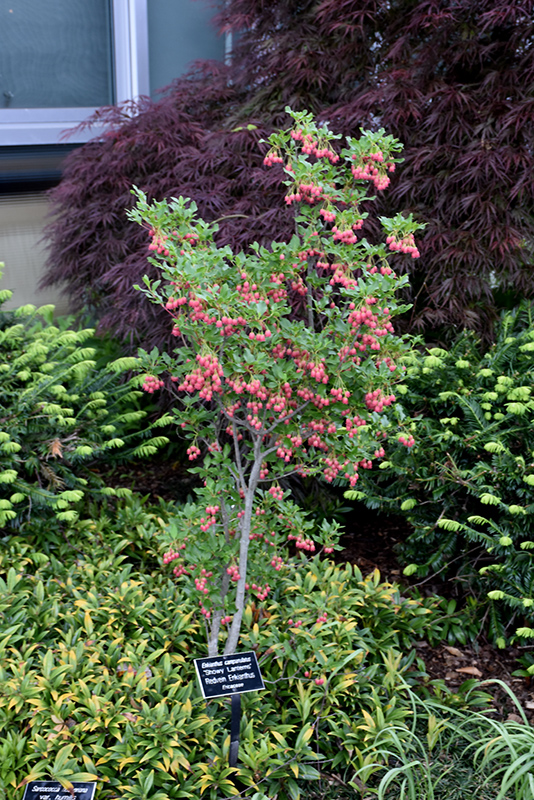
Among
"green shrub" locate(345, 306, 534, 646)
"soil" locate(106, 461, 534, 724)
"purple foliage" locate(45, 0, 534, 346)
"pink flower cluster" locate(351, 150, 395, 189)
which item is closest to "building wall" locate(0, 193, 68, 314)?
"purple foliage" locate(45, 0, 534, 346)

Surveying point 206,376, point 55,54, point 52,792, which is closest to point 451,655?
point 52,792

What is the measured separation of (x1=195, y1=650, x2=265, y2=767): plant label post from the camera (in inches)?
96.0

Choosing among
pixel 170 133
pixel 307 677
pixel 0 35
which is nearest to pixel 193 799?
pixel 307 677

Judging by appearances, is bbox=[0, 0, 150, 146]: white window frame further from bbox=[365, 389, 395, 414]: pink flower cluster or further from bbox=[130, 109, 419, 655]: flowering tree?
bbox=[365, 389, 395, 414]: pink flower cluster

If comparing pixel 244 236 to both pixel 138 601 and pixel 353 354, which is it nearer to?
pixel 353 354

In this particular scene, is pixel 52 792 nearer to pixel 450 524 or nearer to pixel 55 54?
pixel 450 524

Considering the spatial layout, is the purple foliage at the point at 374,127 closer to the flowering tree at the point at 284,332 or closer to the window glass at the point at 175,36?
the flowering tree at the point at 284,332

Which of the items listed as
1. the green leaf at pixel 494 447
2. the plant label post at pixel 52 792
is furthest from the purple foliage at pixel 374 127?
the plant label post at pixel 52 792

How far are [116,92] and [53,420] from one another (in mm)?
4003

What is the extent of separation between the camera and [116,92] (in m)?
6.50

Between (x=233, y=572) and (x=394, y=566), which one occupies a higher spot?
(x=233, y=572)

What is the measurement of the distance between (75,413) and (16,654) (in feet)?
5.93

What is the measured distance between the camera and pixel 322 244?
2.67 meters

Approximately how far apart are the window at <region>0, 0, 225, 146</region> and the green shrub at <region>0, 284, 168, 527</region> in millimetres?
2223
